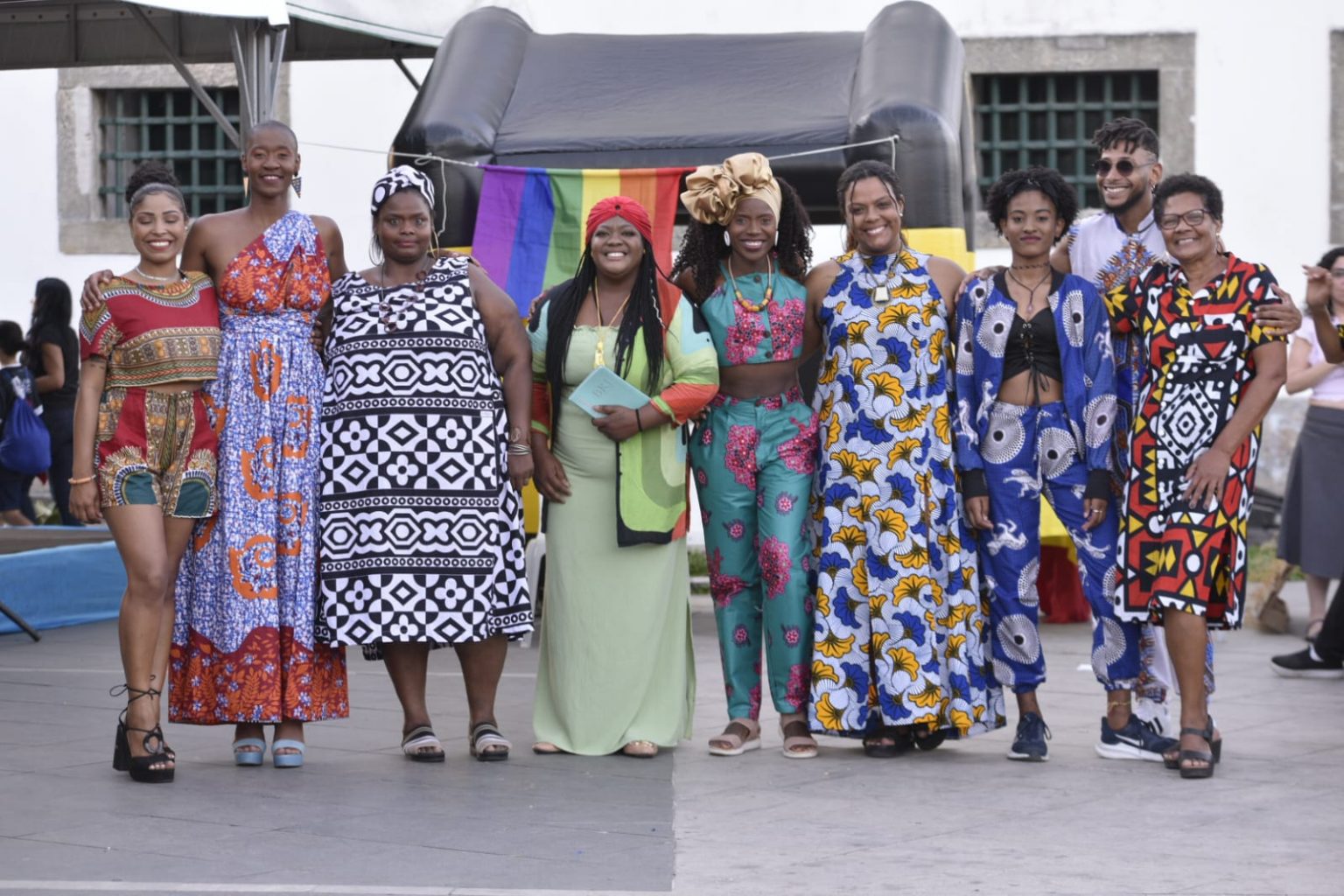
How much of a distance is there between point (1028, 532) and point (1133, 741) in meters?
0.77

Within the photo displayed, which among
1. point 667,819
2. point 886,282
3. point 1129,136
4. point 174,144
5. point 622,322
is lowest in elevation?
point 667,819

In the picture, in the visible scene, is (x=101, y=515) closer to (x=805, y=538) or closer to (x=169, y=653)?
(x=169, y=653)

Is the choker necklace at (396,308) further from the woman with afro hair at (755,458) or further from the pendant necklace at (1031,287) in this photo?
the pendant necklace at (1031,287)

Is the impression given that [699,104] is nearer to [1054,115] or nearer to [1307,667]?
[1307,667]

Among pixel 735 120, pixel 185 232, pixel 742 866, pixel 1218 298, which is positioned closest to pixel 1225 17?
pixel 735 120

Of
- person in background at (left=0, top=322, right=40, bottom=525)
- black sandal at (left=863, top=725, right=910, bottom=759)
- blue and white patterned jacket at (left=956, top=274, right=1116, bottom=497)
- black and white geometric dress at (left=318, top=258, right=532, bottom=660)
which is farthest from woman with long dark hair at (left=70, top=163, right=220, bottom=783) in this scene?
person in background at (left=0, top=322, right=40, bottom=525)

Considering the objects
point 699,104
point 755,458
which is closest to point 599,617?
point 755,458

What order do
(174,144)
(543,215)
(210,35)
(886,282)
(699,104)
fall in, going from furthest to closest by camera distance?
(174,144) < (210,35) < (699,104) < (543,215) < (886,282)

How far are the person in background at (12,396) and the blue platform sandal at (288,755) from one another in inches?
264

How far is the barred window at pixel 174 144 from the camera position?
620 inches

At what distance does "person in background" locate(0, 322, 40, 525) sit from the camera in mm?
12375

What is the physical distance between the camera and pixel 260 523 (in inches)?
242

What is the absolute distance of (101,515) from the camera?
605 cm

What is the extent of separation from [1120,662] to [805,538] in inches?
42.7
